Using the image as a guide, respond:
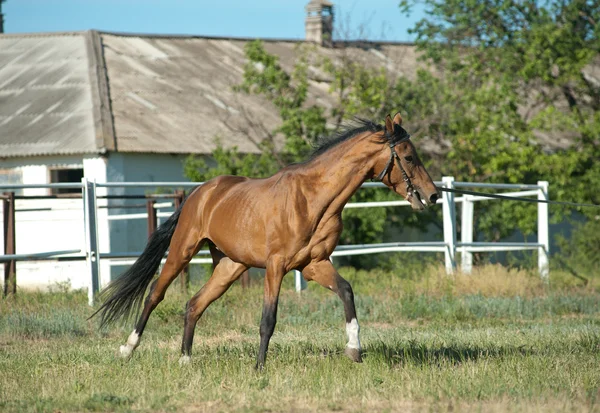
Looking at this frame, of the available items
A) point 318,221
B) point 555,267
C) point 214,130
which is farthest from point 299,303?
point 214,130

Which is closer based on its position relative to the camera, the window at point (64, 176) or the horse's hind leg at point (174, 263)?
the horse's hind leg at point (174, 263)

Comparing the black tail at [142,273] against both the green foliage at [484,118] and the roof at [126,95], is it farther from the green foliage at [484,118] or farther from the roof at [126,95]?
the roof at [126,95]

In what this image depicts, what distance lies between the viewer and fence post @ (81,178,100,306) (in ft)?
39.2

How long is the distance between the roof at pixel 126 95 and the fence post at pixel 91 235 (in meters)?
7.43

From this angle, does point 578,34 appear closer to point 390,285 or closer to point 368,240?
point 368,240

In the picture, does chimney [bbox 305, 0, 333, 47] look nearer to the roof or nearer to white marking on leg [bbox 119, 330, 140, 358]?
the roof

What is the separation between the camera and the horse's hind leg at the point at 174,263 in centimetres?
822

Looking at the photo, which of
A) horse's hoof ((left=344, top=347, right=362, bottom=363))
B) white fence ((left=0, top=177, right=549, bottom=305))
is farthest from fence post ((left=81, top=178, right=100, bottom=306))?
horse's hoof ((left=344, top=347, right=362, bottom=363))

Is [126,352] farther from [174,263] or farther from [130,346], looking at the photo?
[174,263]

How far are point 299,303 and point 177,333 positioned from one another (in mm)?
2325

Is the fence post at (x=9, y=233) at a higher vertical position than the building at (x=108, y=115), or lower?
lower

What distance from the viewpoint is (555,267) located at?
17984 millimetres

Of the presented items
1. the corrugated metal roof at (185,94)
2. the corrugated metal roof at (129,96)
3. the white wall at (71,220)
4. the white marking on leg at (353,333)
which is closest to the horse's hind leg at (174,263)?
the white marking on leg at (353,333)

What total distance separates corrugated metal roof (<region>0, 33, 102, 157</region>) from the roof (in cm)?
3
